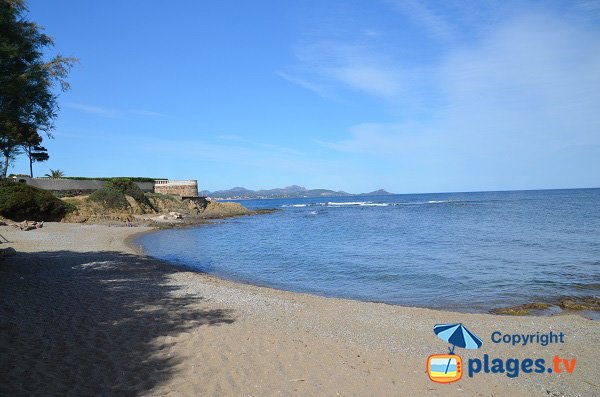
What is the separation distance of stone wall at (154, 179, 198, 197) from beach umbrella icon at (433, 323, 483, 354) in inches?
2070

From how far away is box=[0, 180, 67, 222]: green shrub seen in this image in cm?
2992

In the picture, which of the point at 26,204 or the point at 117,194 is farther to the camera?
the point at 117,194

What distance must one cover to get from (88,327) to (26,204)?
29.9m

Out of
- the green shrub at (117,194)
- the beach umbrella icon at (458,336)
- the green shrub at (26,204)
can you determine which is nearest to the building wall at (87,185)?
the green shrub at (117,194)

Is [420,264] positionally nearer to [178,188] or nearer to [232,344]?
[232,344]

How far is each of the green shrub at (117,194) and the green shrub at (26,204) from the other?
23.2 ft

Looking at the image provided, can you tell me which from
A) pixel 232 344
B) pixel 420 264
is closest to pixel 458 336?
pixel 232 344

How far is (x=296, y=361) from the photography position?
639 cm

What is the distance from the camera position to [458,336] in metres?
8.04

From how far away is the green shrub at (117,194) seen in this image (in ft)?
139

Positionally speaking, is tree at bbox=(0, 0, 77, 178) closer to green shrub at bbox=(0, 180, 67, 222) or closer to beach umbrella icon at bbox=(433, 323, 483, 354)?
beach umbrella icon at bbox=(433, 323, 483, 354)

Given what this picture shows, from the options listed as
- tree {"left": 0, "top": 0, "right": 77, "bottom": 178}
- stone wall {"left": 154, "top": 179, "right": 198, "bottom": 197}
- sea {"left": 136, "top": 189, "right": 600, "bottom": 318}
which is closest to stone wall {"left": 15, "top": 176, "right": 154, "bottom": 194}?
stone wall {"left": 154, "top": 179, "right": 198, "bottom": 197}

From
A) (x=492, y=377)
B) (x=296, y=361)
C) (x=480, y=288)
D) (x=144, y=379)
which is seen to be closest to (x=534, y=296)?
(x=480, y=288)

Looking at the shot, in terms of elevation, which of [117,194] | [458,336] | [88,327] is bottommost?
[458,336]
